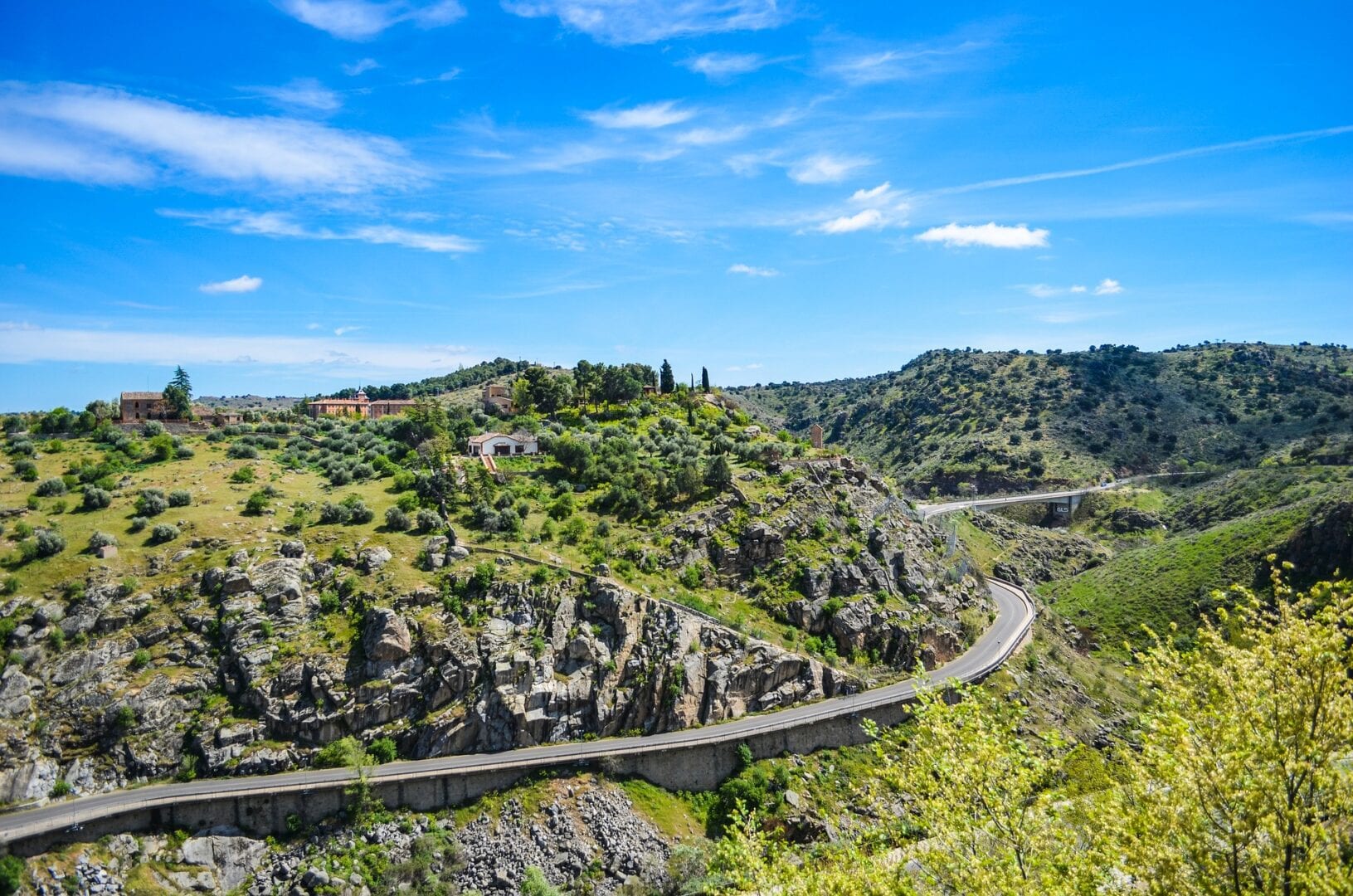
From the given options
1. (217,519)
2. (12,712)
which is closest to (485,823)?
(12,712)

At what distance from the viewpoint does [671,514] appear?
6850 cm

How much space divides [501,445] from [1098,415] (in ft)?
421

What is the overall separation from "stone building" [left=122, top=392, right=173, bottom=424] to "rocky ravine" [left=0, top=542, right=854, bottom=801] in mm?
46279

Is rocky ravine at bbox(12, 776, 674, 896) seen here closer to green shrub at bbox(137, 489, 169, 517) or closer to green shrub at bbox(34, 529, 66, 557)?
green shrub at bbox(34, 529, 66, 557)

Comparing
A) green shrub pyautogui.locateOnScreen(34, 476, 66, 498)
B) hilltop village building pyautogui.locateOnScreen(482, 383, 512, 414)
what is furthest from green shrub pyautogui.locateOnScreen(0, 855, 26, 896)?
hilltop village building pyautogui.locateOnScreen(482, 383, 512, 414)

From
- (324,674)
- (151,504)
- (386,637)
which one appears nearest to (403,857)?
(324,674)

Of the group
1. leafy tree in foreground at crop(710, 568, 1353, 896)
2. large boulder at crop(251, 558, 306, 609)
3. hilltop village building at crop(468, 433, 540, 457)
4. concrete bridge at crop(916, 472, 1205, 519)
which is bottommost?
concrete bridge at crop(916, 472, 1205, 519)

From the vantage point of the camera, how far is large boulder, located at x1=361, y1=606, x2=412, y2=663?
4938 cm

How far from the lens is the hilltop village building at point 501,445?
80500mm

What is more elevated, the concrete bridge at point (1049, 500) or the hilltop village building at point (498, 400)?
the hilltop village building at point (498, 400)

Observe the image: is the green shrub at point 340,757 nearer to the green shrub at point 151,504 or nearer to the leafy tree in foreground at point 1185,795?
the green shrub at point 151,504

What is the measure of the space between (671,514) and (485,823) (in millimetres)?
32212

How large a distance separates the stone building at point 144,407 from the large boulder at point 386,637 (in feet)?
188

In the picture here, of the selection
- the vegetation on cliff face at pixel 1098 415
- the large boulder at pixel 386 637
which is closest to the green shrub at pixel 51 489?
the large boulder at pixel 386 637
